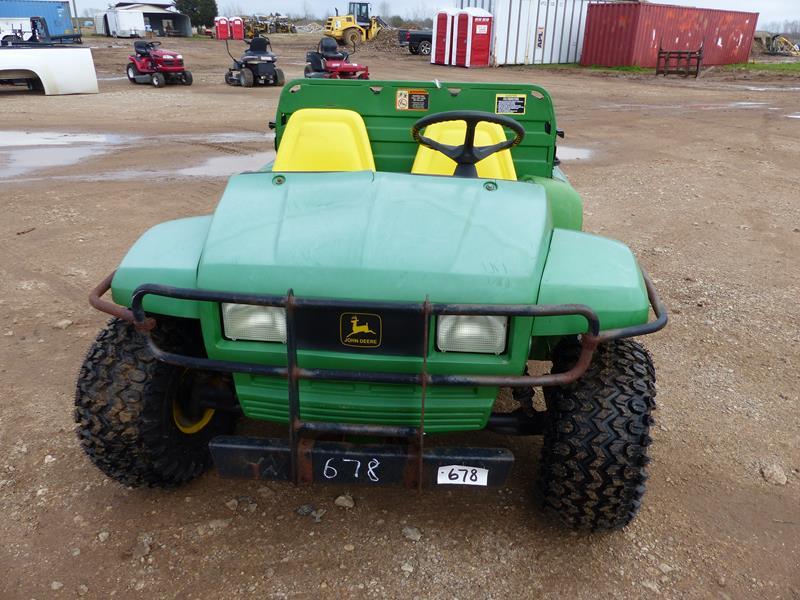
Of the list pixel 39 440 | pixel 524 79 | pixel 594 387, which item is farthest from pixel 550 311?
pixel 524 79

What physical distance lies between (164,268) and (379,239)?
2.28 ft

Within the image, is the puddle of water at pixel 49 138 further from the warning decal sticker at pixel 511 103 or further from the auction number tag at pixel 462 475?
the auction number tag at pixel 462 475

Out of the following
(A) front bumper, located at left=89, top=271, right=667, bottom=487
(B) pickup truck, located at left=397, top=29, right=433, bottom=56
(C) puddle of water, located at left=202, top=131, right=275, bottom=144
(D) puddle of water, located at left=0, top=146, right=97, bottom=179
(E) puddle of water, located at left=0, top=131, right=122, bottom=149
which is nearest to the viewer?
(A) front bumper, located at left=89, top=271, right=667, bottom=487

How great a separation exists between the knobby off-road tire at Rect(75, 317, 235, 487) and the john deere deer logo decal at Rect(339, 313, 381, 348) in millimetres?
735

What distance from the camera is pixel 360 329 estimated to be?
198 centimetres

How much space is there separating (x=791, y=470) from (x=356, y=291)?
7.01ft

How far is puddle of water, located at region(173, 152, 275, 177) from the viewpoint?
26.2ft

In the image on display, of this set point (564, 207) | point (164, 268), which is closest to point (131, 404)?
point (164, 268)

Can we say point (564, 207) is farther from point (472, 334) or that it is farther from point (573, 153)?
point (573, 153)

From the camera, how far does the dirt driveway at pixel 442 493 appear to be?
2258 mm

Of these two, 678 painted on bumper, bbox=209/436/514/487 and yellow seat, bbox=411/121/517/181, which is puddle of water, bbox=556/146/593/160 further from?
678 painted on bumper, bbox=209/436/514/487

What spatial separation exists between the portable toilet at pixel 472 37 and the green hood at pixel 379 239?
25.2 meters

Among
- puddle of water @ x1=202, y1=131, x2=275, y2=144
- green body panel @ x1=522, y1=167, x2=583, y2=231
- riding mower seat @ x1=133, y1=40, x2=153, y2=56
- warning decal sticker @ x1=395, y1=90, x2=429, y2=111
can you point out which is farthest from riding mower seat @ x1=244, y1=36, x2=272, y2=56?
green body panel @ x1=522, y1=167, x2=583, y2=231

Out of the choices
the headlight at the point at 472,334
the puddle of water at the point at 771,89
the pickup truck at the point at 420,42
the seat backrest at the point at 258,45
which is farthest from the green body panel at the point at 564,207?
the pickup truck at the point at 420,42
